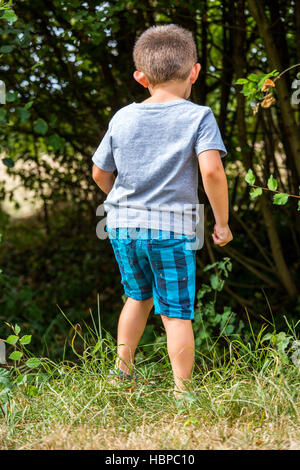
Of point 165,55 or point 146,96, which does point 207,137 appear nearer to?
point 165,55

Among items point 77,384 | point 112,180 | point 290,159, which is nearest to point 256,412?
point 77,384

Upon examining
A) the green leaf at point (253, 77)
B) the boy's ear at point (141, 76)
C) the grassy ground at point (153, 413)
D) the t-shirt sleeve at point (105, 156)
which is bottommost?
the grassy ground at point (153, 413)

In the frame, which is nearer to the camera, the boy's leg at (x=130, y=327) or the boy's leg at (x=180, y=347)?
the boy's leg at (x=180, y=347)

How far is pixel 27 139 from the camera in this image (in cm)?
495

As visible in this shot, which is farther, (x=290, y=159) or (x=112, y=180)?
(x=290, y=159)

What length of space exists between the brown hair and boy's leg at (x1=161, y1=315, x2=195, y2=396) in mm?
974

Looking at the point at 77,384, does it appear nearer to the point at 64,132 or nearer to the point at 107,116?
the point at 107,116

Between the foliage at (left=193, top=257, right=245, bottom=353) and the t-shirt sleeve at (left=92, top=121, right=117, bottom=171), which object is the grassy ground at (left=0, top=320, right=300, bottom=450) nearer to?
the foliage at (left=193, top=257, right=245, bottom=353)

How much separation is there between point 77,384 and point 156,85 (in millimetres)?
1306

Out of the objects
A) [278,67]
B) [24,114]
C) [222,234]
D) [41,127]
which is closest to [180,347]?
[222,234]

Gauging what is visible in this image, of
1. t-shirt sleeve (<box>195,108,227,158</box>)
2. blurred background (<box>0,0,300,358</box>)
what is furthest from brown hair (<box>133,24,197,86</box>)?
blurred background (<box>0,0,300,358</box>)

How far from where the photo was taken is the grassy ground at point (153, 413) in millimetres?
1863

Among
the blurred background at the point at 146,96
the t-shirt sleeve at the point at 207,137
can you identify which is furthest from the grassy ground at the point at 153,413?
the t-shirt sleeve at the point at 207,137

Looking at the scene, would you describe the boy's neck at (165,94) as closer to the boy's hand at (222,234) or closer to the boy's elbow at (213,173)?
the boy's elbow at (213,173)
